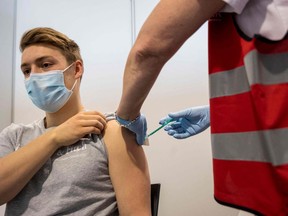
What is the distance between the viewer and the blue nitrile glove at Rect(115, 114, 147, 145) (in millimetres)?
892

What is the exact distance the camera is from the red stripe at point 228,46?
47 cm

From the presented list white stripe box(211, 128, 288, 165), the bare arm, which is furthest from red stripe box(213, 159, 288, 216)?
the bare arm

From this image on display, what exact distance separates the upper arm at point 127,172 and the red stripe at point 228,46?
1.83 feet

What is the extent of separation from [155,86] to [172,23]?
65.2 inches

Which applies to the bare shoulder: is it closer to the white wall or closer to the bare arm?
the bare arm

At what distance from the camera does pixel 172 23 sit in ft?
1.68

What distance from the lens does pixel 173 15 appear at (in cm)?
51

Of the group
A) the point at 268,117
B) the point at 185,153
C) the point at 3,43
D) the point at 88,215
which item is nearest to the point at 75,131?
the point at 88,215

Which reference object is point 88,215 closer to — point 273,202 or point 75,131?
point 75,131

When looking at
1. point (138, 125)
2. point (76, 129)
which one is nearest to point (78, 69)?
point (76, 129)

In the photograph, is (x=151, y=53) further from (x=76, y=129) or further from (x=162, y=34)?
(x=76, y=129)

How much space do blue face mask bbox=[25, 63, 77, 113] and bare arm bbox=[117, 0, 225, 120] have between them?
0.60 m

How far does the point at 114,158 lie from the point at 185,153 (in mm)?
1102

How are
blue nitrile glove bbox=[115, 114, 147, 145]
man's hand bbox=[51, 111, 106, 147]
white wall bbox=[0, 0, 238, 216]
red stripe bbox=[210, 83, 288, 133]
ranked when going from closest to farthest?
red stripe bbox=[210, 83, 288, 133] < blue nitrile glove bbox=[115, 114, 147, 145] < man's hand bbox=[51, 111, 106, 147] < white wall bbox=[0, 0, 238, 216]
